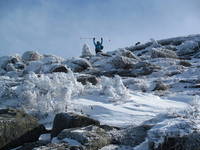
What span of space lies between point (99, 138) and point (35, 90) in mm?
4079

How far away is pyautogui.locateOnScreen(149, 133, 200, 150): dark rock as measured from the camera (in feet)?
17.7

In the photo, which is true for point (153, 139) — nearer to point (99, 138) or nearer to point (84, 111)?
point (99, 138)

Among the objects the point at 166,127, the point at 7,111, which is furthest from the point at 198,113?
the point at 7,111

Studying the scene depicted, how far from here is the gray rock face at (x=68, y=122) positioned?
23.5 ft

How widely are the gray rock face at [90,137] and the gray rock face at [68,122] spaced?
2.12 ft

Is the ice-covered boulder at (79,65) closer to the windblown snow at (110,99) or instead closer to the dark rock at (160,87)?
the windblown snow at (110,99)

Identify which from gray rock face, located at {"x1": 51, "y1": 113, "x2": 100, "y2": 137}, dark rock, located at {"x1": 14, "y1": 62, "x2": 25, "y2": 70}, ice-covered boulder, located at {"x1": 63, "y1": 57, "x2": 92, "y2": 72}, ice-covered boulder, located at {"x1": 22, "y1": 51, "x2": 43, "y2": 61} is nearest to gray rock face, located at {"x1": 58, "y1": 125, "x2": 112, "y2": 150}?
gray rock face, located at {"x1": 51, "y1": 113, "x2": 100, "y2": 137}

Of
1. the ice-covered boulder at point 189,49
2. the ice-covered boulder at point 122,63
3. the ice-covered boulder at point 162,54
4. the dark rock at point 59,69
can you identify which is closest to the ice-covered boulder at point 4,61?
the dark rock at point 59,69

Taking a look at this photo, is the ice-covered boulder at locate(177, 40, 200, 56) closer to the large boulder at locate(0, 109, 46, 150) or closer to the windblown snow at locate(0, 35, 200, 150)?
the windblown snow at locate(0, 35, 200, 150)

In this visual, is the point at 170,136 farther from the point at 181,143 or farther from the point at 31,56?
the point at 31,56

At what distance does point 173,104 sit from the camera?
33.3 ft

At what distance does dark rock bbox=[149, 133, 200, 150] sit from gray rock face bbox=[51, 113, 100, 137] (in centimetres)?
199

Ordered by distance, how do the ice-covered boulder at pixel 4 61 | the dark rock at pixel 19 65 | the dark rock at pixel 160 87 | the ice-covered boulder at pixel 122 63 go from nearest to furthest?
1. the dark rock at pixel 160 87
2. the ice-covered boulder at pixel 122 63
3. the dark rock at pixel 19 65
4. the ice-covered boulder at pixel 4 61

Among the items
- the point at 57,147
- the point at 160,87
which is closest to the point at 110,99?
the point at 160,87
